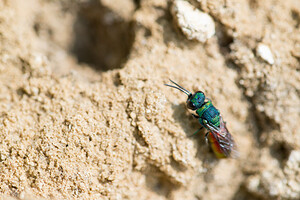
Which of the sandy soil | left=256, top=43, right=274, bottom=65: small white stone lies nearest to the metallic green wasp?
the sandy soil

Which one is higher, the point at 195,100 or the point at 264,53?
the point at 264,53

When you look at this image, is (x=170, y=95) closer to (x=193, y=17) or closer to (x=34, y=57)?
(x=193, y=17)

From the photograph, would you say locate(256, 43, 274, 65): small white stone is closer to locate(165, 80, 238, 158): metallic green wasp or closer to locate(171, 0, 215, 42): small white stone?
locate(171, 0, 215, 42): small white stone

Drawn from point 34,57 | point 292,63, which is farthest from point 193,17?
point 34,57

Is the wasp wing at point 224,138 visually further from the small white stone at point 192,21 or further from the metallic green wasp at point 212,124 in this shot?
the small white stone at point 192,21

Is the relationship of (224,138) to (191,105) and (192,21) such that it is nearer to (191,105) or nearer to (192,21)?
(191,105)

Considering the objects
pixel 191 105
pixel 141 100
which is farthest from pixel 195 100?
pixel 141 100
